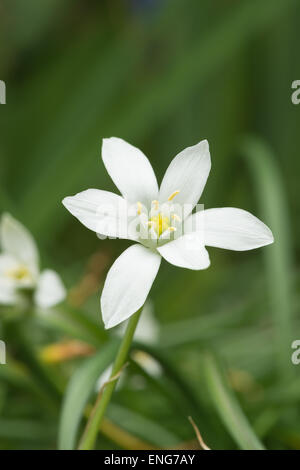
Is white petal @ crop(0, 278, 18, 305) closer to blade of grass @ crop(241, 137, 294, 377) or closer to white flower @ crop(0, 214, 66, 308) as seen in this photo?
white flower @ crop(0, 214, 66, 308)

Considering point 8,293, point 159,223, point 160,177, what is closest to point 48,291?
point 8,293

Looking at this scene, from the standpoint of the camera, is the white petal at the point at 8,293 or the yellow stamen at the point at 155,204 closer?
the yellow stamen at the point at 155,204

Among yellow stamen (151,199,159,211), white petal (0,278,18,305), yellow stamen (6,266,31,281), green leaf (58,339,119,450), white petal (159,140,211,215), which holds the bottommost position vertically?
green leaf (58,339,119,450)

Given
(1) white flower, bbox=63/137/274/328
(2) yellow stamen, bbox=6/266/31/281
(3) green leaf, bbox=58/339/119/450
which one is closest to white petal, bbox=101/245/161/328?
(1) white flower, bbox=63/137/274/328

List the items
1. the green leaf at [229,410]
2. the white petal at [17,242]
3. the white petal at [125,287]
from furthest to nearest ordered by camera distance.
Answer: the white petal at [17,242], the green leaf at [229,410], the white petal at [125,287]

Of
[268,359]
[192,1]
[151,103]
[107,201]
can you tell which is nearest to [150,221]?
[107,201]

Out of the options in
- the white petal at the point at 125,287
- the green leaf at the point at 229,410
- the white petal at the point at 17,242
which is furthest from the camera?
the white petal at the point at 17,242

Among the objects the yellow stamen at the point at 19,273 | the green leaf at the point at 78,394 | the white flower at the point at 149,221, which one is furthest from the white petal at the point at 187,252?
the yellow stamen at the point at 19,273

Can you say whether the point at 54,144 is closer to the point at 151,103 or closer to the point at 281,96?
the point at 151,103

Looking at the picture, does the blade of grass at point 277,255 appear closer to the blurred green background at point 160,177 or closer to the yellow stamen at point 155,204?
the blurred green background at point 160,177

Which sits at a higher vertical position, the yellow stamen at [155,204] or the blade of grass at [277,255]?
the yellow stamen at [155,204]
